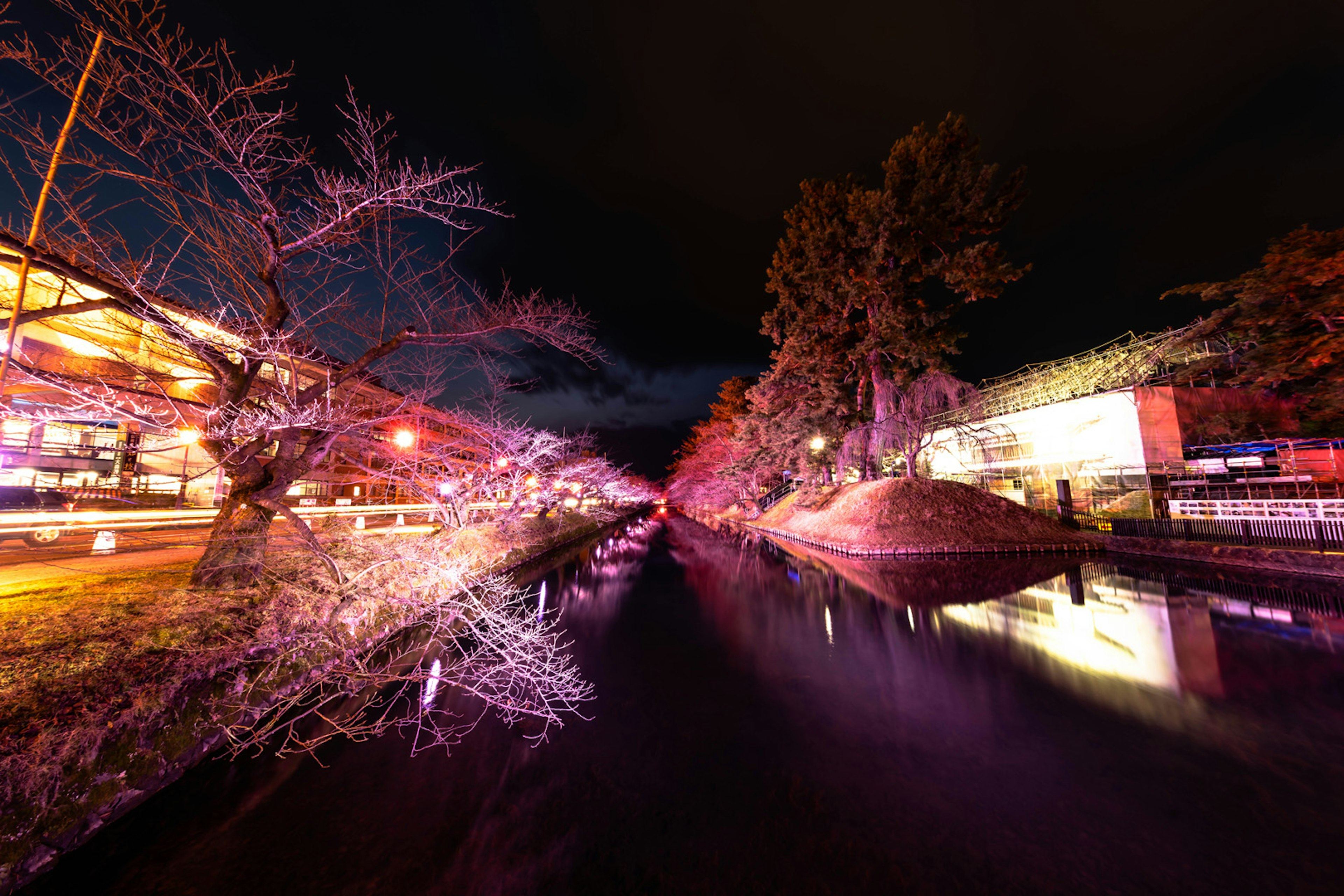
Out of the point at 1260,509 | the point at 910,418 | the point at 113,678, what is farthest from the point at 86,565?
the point at 1260,509

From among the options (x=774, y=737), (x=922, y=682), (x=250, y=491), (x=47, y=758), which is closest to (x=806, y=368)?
(x=922, y=682)

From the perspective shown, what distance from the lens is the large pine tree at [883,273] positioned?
61.7 feet

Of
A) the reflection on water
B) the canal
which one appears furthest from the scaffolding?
the canal

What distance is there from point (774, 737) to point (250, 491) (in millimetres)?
7912

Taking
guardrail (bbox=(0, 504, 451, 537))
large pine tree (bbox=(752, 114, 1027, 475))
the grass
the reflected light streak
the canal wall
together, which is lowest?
the reflected light streak

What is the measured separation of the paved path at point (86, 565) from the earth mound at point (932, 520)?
19225 mm

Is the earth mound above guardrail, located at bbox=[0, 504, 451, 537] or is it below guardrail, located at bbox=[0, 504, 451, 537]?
below

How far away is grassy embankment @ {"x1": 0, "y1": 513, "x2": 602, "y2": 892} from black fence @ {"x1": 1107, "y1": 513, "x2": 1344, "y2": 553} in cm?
2112

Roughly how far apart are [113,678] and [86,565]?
618 cm

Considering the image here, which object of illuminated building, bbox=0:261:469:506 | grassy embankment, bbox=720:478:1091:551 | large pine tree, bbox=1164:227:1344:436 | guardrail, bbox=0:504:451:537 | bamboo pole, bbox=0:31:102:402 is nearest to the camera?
bamboo pole, bbox=0:31:102:402

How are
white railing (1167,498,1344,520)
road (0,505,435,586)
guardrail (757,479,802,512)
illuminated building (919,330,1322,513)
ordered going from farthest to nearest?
guardrail (757,479,802,512), illuminated building (919,330,1322,513), white railing (1167,498,1344,520), road (0,505,435,586)

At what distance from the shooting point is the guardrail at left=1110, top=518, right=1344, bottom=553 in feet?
35.6

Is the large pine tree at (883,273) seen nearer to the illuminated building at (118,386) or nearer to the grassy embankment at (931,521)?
the grassy embankment at (931,521)

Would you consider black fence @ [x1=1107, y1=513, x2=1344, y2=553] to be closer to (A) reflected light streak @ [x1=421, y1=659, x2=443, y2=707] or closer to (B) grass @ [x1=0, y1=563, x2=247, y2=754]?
(A) reflected light streak @ [x1=421, y1=659, x2=443, y2=707]
